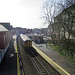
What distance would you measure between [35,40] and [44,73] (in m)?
23.0

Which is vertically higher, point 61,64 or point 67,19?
point 67,19

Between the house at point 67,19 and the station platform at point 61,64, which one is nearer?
the station platform at point 61,64

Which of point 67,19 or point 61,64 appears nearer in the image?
point 61,64

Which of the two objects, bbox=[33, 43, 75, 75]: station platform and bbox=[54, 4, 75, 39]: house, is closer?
bbox=[33, 43, 75, 75]: station platform

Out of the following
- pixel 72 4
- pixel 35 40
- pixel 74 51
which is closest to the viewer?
pixel 72 4

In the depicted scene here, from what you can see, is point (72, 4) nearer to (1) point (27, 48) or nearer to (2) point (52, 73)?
(2) point (52, 73)

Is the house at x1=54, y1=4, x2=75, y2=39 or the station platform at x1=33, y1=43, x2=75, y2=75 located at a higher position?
the house at x1=54, y1=4, x2=75, y2=39

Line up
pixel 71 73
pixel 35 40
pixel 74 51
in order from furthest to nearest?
pixel 35 40, pixel 74 51, pixel 71 73

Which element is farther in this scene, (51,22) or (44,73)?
(51,22)

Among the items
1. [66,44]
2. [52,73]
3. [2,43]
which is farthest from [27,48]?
[52,73]

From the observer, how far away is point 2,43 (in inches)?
532

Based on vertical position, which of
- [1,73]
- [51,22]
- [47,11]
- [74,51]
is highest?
[47,11]

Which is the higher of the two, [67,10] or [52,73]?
[67,10]

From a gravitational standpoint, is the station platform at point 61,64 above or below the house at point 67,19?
below
